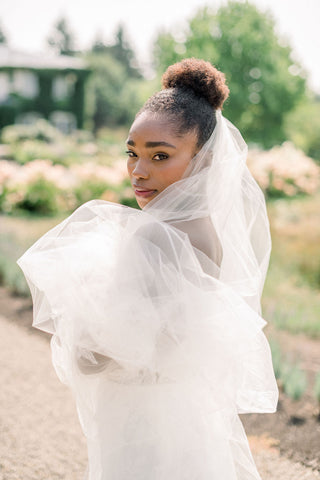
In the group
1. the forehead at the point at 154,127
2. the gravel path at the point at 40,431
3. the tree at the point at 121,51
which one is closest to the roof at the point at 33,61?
the tree at the point at 121,51

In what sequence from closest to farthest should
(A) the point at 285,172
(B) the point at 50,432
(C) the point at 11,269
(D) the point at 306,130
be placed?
(B) the point at 50,432 → (C) the point at 11,269 → (A) the point at 285,172 → (D) the point at 306,130

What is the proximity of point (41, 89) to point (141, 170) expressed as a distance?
35.3m

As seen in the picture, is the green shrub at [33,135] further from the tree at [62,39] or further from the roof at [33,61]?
the tree at [62,39]

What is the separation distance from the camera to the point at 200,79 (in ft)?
5.15

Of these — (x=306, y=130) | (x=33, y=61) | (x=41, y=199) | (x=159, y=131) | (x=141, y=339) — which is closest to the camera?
(x=141, y=339)

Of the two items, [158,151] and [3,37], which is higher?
[158,151]

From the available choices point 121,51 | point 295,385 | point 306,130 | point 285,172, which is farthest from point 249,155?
point 121,51

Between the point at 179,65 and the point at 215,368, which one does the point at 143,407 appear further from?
the point at 179,65

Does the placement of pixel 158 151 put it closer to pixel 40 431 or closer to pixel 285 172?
pixel 40 431

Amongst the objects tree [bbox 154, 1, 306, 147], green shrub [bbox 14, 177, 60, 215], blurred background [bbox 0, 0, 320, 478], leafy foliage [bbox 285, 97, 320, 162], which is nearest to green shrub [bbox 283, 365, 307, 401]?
blurred background [bbox 0, 0, 320, 478]

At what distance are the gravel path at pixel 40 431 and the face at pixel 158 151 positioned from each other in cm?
198

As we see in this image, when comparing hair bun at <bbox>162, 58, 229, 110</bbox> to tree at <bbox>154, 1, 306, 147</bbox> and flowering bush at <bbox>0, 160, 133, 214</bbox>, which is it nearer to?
flowering bush at <bbox>0, 160, 133, 214</bbox>

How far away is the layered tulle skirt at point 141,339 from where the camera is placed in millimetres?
1354

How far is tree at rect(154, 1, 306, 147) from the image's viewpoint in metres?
27.3
